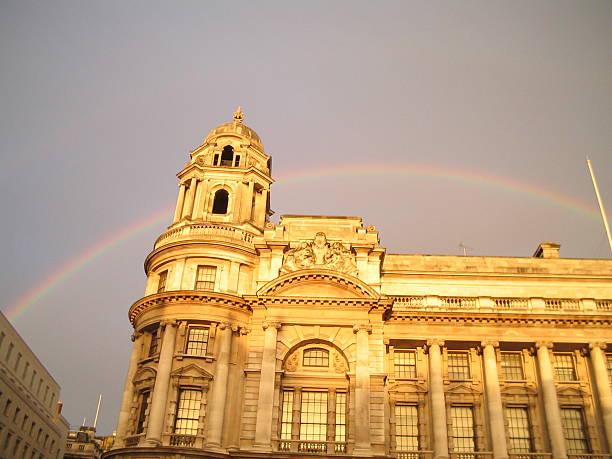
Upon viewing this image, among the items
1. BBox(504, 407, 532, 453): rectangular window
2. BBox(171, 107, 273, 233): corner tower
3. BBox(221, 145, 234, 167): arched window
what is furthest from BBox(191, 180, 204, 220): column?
BBox(504, 407, 532, 453): rectangular window

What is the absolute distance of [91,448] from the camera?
87.6m

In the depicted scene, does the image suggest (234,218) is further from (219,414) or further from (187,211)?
(219,414)

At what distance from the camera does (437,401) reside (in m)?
36.1

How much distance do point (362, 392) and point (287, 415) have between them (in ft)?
16.0

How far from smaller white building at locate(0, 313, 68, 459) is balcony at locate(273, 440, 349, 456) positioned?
29690 millimetres

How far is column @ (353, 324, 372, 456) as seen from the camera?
1304 inches

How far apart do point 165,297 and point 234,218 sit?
8789mm

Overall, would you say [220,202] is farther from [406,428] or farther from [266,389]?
[406,428]

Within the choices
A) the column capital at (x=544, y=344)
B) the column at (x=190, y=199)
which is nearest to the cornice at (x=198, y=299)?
the column at (x=190, y=199)

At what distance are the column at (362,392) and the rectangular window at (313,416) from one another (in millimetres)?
2650

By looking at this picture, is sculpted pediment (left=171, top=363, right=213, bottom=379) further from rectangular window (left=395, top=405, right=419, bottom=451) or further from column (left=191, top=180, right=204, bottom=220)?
column (left=191, top=180, right=204, bottom=220)

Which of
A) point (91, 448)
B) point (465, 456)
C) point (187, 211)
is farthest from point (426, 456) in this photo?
point (91, 448)

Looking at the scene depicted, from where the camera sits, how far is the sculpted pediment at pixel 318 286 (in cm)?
3719

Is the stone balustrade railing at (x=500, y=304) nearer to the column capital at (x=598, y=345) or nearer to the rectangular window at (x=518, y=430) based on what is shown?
the column capital at (x=598, y=345)
